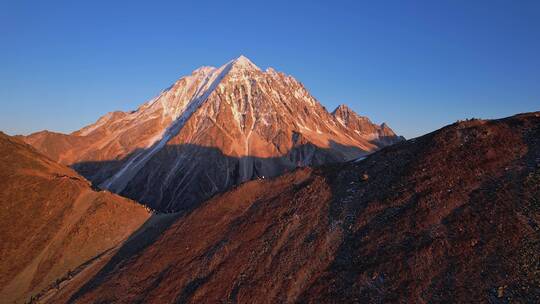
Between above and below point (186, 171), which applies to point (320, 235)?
below

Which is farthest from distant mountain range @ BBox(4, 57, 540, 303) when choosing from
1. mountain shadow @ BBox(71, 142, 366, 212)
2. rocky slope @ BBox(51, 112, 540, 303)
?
mountain shadow @ BBox(71, 142, 366, 212)

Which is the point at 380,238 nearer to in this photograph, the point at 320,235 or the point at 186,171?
the point at 320,235

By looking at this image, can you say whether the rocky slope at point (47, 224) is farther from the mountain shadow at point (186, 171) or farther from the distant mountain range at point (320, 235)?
the mountain shadow at point (186, 171)

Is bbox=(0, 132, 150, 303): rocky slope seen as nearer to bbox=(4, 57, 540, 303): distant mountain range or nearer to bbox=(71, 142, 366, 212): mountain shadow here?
bbox=(4, 57, 540, 303): distant mountain range

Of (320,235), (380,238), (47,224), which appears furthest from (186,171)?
(380,238)

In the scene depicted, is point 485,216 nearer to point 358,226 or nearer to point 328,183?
point 358,226

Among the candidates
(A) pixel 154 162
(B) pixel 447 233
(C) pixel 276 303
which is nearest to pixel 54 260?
(C) pixel 276 303
